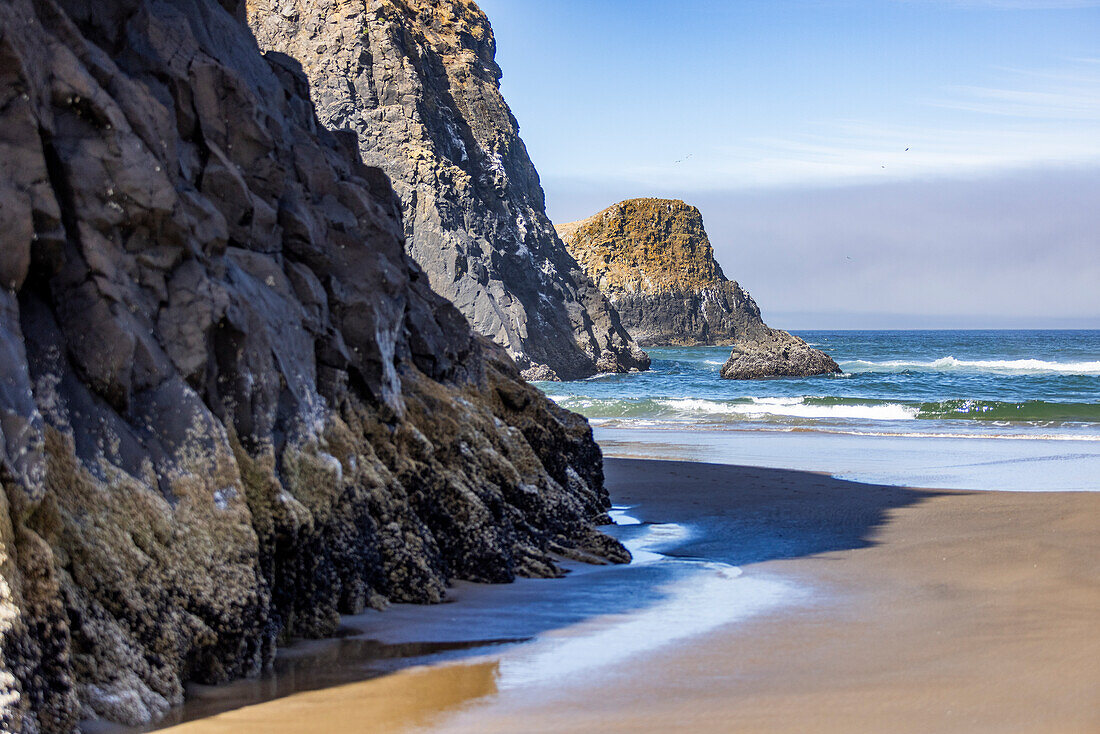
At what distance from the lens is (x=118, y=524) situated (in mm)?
4062

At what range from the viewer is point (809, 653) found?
532 centimetres

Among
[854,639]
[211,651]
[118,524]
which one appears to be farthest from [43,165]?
[854,639]

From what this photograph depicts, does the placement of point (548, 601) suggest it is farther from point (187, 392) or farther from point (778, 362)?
point (778, 362)

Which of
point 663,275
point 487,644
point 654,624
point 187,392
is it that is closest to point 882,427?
point 654,624

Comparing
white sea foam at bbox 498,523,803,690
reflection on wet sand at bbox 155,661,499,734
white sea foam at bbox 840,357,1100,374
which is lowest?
white sea foam at bbox 498,523,803,690

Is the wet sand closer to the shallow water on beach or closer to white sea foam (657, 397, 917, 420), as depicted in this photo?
the shallow water on beach

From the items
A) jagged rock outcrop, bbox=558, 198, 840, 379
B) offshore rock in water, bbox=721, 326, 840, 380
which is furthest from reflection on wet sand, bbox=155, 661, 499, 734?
jagged rock outcrop, bbox=558, 198, 840, 379

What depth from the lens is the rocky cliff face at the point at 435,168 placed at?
51.8m

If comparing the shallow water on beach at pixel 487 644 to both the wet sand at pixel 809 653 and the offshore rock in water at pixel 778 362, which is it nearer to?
the wet sand at pixel 809 653

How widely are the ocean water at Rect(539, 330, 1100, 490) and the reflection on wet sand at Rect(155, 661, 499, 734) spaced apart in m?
9.58

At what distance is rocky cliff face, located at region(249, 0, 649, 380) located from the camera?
2040 inches

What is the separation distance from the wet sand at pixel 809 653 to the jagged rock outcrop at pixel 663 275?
93.0 meters

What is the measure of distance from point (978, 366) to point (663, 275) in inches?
1966

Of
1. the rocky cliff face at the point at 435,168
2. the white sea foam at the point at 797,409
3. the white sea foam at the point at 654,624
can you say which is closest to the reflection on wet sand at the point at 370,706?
the white sea foam at the point at 654,624
